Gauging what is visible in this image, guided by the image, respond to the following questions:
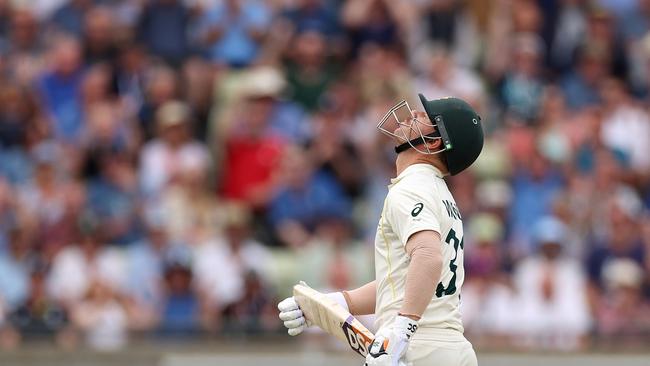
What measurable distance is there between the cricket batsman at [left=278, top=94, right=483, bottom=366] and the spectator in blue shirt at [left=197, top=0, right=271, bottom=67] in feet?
28.2

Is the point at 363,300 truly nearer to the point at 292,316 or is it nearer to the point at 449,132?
the point at 292,316

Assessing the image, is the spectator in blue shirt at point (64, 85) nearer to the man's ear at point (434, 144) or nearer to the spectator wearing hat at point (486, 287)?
the spectator wearing hat at point (486, 287)

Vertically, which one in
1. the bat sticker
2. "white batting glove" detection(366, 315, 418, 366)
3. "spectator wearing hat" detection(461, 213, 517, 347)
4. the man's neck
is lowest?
"white batting glove" detection(366, 315, 418, 366)

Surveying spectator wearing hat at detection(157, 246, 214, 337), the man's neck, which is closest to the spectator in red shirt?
spectator wearing hat at detection(157, 246, 214, 337)

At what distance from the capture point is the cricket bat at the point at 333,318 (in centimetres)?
655

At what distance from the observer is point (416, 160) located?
6738 millimetres

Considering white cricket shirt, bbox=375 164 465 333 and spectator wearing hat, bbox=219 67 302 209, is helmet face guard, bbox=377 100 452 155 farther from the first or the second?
spectator wearing hat, bbox=219 67 302 209

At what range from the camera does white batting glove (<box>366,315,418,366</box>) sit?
6148mm

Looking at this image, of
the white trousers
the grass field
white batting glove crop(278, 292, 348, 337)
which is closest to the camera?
the white trousers

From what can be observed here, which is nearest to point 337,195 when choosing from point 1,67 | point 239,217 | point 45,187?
point 239,217

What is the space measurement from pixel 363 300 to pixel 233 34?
8.80 m

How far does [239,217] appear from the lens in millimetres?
13391

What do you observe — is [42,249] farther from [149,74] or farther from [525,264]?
[525,264]

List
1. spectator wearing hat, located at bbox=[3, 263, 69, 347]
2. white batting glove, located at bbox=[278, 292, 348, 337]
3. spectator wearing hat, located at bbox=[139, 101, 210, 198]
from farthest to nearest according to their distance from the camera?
spectator wearing hat, located at bbox=[139, 101, 210, 198], spectator wearing hat, located at bbox=[3, 263, 69, 347], white batting glove, located at bbox=[278, 292, 348, 337]
